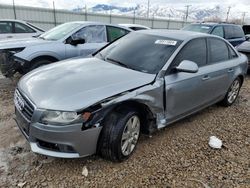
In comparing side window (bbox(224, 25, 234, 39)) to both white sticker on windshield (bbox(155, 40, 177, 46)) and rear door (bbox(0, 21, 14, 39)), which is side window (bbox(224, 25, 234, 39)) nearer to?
white sticker on windshield (bbox(155, 40, 177, 46))

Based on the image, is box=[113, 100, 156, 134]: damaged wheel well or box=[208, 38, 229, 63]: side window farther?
box=[208, 38, 229, 63]: side window

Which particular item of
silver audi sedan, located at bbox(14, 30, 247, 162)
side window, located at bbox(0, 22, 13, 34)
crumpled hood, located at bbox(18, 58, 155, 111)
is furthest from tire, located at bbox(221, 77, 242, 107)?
side window, located at bbox(0, 22, 13, 34)

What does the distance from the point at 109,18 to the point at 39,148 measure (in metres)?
18.8

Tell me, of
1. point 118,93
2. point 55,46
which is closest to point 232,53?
point 118,93

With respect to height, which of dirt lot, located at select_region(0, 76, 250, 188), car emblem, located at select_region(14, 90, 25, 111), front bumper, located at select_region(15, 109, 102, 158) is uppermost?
car emblem, located at select_region(14, 90, 25, 111)

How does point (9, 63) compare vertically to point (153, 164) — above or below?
above

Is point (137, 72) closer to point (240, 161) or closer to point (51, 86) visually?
point (51, 86)

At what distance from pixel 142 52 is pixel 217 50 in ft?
5.29

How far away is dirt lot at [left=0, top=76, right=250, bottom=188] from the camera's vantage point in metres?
2.76

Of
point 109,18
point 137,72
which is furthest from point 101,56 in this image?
point 109,18

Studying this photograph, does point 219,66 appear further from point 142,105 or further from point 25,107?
point 25,107

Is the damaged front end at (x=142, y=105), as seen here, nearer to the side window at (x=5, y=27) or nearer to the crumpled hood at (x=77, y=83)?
the crumpled hood at (x=77, y=83)

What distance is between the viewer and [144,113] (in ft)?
10.6

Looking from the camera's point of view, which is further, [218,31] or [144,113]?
[218,31]
